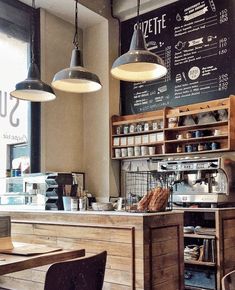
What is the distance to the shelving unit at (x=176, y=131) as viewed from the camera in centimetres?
423

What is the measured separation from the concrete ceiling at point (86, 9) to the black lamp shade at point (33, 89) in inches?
73.8

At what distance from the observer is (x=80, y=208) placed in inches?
128

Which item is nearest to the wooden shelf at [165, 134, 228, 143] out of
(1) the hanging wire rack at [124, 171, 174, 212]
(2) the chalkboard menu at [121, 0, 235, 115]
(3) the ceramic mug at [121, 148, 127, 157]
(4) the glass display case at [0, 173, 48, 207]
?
(1) the hanging wire rack at [124, 171, 174, 212]

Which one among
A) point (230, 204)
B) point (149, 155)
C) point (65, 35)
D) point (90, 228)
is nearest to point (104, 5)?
point (65, 35)

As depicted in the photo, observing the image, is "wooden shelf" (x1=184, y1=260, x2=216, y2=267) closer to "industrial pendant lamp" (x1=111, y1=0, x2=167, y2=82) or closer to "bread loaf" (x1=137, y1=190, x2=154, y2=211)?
"bread loaf" (x1=137, y1=190, x2=154, y2=211)

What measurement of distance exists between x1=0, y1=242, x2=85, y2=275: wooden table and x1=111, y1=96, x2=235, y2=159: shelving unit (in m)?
2.46

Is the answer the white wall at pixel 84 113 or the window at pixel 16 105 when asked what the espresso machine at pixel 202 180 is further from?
the window at pixel 16 105

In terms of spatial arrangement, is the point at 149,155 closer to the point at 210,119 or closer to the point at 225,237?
the point at 210,119

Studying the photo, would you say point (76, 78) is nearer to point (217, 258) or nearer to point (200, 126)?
point (200, 126)

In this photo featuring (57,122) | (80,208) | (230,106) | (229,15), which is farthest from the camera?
(57,122)

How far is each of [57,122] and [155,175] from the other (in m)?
1.45

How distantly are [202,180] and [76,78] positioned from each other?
1.87 metres

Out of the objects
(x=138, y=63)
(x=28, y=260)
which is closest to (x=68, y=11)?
(x=138, y=63)

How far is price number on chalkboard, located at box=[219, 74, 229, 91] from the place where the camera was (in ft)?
14.6
